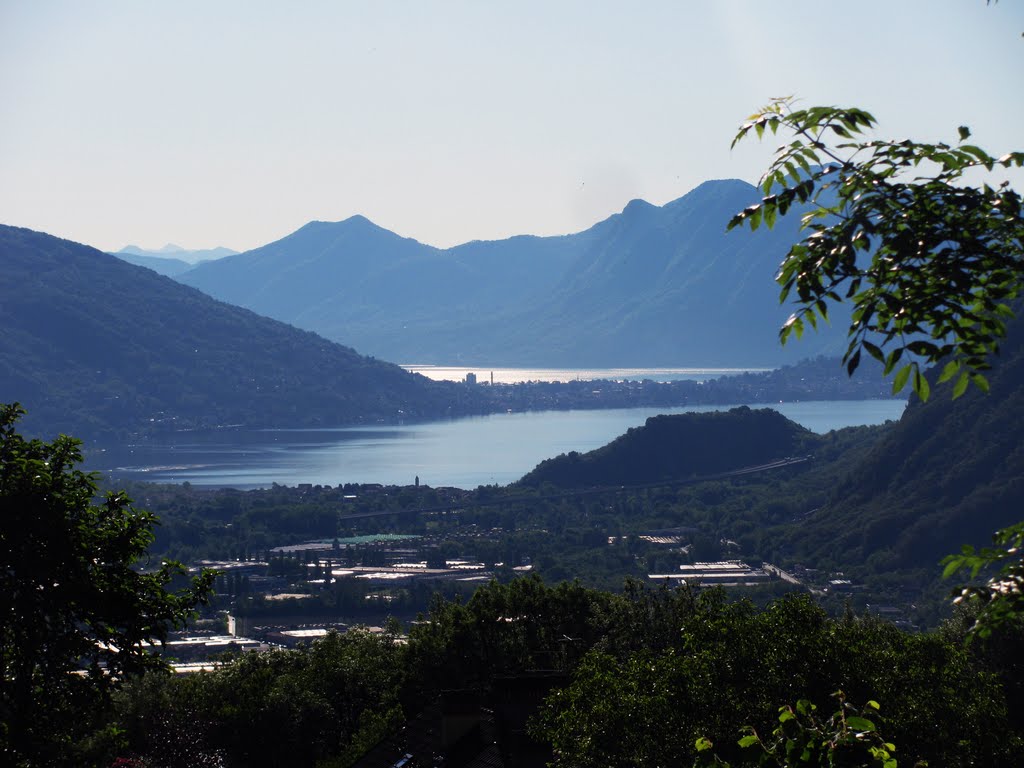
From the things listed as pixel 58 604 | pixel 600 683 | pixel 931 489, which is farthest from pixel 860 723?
pixel 931 489

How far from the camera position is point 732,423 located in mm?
159250

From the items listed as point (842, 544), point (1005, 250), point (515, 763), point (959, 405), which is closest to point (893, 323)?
point (1005, 250)

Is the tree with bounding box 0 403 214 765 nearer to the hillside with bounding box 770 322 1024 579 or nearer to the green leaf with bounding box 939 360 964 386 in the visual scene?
the green leaf with bounding box 939 360 964 386

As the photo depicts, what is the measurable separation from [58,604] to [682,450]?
14471 centimetres

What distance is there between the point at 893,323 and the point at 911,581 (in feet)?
267

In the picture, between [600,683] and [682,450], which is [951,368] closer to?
[600,683]

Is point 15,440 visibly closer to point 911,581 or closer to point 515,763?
point 515,763

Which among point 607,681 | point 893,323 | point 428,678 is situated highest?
point 893,323

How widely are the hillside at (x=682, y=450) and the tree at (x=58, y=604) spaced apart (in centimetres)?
12783

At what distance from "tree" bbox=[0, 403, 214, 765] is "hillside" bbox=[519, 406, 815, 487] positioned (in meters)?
128

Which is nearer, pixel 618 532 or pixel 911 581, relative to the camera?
pixel 911 581

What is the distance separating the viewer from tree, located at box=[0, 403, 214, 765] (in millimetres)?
11555

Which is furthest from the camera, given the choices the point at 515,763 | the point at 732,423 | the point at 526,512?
the point at 732,423

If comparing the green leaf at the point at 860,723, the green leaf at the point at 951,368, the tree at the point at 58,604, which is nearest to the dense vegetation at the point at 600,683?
the tree at the point at 58,604
